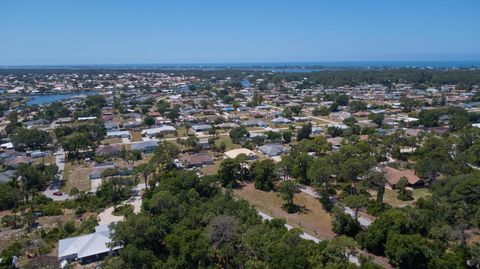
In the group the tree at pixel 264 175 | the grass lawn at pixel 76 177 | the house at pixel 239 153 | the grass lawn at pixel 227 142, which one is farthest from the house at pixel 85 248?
the grass lawn at pixel 227 142

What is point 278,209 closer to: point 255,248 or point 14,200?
point 255,248

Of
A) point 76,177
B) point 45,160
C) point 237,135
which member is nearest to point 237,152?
point 237,135

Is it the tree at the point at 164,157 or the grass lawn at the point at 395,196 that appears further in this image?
the tree at the point at 164,157

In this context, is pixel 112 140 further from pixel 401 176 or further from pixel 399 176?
pixel 401 176

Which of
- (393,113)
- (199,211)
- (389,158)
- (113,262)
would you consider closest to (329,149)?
(389,158)

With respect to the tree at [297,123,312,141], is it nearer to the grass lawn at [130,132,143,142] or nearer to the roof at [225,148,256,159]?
the roof at [225,148,256,159]

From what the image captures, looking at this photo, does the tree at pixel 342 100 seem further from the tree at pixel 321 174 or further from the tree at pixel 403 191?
the tree at pixel 321 174
